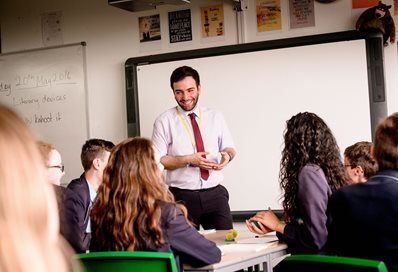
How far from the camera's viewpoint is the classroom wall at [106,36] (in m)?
5.23

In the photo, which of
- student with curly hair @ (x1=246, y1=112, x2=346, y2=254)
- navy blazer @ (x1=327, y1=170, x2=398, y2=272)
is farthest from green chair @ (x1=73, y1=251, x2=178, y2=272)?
student with curly hair @ (x1=246, y1=112, x2=346, y2=254)

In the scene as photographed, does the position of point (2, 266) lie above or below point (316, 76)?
below

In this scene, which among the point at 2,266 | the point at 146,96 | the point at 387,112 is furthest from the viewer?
the point at 146,96

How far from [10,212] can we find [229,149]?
349cm

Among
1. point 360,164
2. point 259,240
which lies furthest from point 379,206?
point 360,164

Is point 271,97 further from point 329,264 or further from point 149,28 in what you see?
point 329,264

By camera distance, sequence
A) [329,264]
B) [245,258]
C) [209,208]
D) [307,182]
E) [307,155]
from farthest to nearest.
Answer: [209,208], [307,155], [307,182], [245,258], [329,264]

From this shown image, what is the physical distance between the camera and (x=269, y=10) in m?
5.11

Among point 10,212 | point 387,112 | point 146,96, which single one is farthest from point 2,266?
point 146,96

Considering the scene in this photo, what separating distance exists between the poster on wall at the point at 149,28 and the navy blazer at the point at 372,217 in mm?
3528

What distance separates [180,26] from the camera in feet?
17.8

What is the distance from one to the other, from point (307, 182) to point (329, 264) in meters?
0.94

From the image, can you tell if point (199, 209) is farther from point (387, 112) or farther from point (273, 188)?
point (387, 112)

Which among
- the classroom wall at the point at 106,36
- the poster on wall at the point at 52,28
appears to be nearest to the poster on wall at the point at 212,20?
the classroom wall at the point at 106,36
